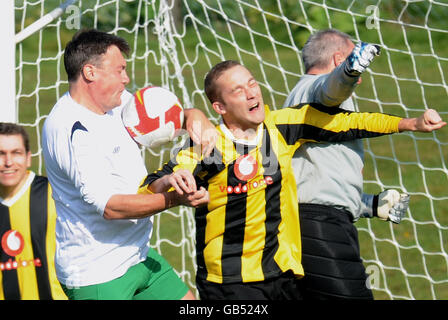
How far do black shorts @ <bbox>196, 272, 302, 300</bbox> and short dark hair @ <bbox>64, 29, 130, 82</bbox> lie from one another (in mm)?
1136

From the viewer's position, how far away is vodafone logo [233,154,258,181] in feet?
13.3

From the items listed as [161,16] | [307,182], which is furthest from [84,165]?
[161,16]

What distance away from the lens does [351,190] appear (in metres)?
4.36

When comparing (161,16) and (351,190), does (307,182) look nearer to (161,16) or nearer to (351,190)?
(351,190)

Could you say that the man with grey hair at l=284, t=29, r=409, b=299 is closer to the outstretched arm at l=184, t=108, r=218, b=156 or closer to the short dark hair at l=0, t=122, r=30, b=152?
the outstretched arm at l=184, t=108, r=218, b=156

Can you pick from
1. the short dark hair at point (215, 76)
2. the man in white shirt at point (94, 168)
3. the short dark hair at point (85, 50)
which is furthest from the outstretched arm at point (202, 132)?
the short dark hair at point (85, 50)

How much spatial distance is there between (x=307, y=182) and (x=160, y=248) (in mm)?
2771

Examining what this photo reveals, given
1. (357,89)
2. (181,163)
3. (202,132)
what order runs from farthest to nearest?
(357,89) → (202,132) → (181,163)

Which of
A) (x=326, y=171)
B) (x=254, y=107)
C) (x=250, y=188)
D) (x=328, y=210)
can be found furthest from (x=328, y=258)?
(x=254, y=107)

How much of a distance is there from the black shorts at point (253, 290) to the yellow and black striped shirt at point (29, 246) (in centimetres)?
79

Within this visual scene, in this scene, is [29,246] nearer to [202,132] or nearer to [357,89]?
[202,132]

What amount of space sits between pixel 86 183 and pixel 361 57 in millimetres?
1276

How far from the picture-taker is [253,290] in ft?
13.3

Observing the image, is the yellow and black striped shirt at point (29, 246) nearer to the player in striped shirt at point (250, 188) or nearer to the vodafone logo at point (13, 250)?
the vodafone logo at point (13, 250)
